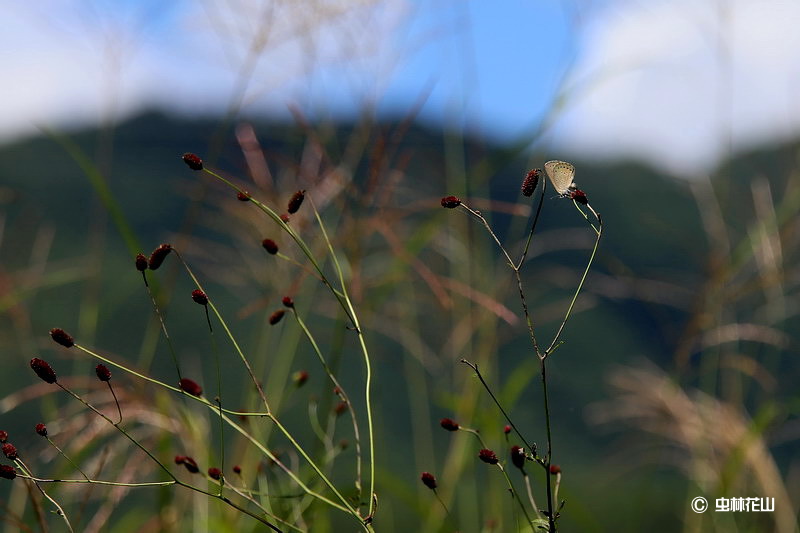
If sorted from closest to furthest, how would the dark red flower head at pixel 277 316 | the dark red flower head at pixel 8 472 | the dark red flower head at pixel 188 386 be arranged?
the dark red flower head at pixel 8 472, the dark red flower head at pixel 188 386, the dark red flower head at pixel 277 316

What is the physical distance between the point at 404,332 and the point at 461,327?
0.14m

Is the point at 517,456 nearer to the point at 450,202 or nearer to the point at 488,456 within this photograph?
the point at 488,456

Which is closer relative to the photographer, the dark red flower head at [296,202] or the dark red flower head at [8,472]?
the dark red flower head at [8,472]

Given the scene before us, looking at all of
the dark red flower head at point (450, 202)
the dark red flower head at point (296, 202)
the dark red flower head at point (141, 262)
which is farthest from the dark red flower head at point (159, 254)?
the dark red flower head at point (450, 202)

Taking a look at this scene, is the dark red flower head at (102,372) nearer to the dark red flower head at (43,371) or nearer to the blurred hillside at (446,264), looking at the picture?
the dark red flower head at (43,371)

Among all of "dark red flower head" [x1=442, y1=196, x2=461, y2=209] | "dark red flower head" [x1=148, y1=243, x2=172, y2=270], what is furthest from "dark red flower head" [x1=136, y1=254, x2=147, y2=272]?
"dark red flower head" [x1=442, y1=196, x2=461, y2=209]

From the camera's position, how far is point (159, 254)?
81cm

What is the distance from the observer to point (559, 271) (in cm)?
235

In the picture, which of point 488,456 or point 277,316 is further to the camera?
point 277,316

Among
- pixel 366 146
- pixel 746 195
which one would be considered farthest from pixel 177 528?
pixel 746 195

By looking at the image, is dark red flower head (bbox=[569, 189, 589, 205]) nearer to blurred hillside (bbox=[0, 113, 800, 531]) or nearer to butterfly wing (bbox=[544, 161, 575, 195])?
butterfly wing (bbox=[544, 161, 575, 195])

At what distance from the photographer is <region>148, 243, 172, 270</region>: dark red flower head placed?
794mm

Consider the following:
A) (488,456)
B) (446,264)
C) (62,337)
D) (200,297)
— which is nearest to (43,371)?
(62,337)

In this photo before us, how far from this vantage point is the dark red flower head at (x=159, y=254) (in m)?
0.79
